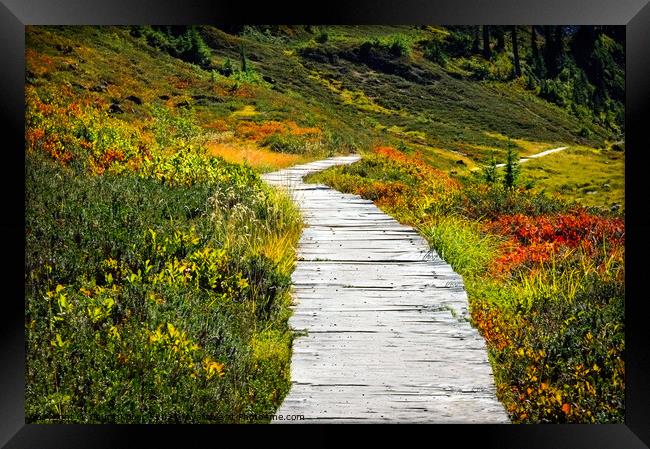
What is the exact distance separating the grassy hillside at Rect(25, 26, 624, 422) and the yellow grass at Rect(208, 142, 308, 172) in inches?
1.0

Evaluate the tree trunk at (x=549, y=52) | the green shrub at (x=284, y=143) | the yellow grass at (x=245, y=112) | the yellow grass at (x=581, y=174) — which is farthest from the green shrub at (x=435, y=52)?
the yellow grass at (x=245, y=112)

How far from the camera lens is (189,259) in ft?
19.6

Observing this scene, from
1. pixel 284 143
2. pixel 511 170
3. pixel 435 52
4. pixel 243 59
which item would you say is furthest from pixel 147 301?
pixel 435 52

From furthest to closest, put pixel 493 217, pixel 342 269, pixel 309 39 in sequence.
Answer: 1. pixel 493 217
2. pixel 309 39
3. pixel 342 269

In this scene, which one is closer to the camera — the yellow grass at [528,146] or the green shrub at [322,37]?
the green shrub at [322,37]

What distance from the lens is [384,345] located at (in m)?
5.25

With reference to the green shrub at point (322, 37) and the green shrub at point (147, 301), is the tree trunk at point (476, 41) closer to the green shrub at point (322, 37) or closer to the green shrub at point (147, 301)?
the green shrub at point (322, 37)

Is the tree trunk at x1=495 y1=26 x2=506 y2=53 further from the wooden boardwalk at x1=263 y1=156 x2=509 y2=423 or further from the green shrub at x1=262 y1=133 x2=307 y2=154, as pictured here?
the green shrub at x1=262 y1=133 x2=307 y2=154

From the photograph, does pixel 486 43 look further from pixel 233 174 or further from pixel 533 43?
pixel 233 174

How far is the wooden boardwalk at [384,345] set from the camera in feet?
16.1
